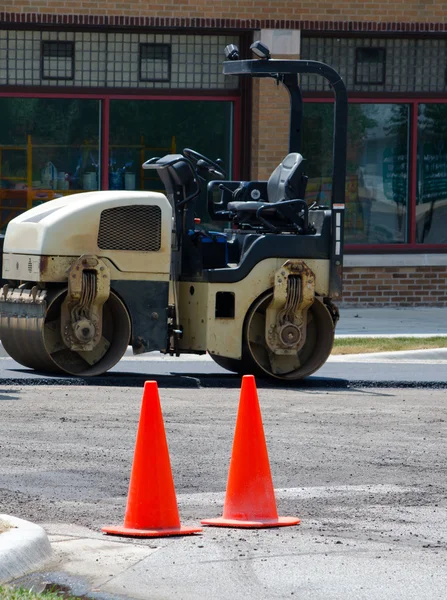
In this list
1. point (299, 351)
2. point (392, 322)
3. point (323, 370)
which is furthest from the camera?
point (392, 322)

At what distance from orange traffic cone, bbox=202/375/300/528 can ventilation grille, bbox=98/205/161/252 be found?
5.87 meters

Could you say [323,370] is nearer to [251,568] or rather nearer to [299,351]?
Result: [299,351]

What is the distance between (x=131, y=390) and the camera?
1215cm

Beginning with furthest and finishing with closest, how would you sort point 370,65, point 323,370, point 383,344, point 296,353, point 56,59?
1. point 370,65
2. point 56,59
3. point 383,344
4. point 323,370
5. point 296,353

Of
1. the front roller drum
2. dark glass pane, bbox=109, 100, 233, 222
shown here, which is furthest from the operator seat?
dark glass pane, bbox=109, 100, 233, 222

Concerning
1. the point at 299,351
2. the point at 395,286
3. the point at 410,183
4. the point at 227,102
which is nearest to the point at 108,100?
the point at 227,102

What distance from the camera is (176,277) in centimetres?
1317

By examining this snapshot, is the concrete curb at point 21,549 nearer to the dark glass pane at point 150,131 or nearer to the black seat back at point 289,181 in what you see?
the black seat back at point 289,181

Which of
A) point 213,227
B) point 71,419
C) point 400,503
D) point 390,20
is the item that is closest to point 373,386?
point 71,419

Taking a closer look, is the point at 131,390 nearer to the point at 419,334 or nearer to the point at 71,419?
the point at 71,419

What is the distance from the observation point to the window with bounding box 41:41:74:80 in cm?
1938

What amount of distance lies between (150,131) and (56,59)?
162 cm

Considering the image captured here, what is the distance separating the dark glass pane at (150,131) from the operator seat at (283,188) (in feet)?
20.3

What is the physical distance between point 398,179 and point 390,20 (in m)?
2.32
